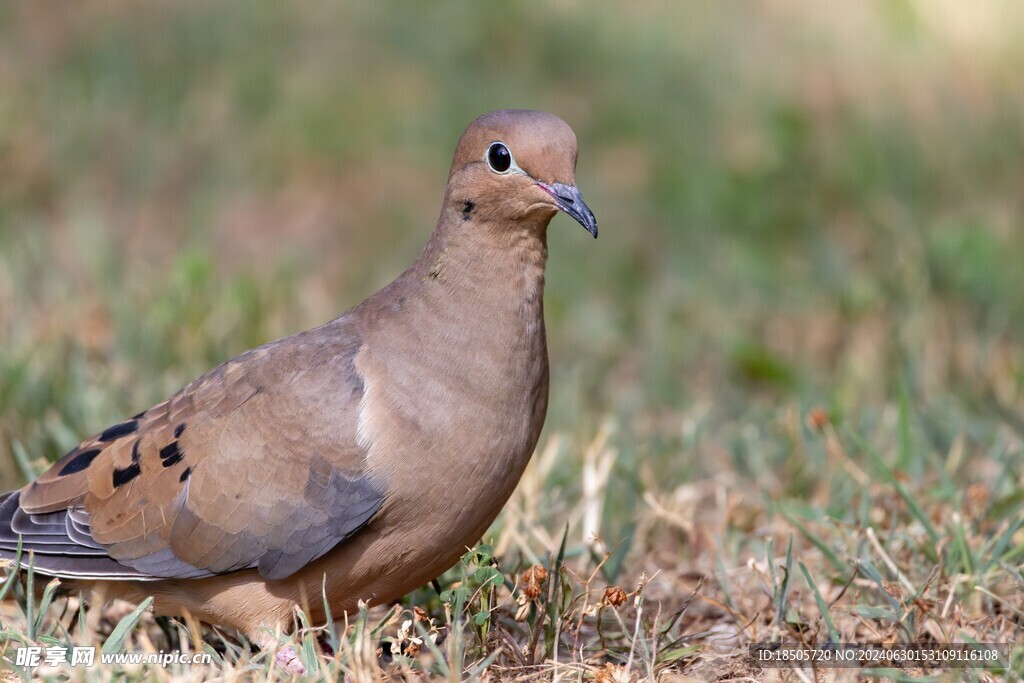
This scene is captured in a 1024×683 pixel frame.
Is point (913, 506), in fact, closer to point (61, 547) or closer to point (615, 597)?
point (615, 597)

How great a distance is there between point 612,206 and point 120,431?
466 cm

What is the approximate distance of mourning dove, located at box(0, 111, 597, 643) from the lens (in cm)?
326

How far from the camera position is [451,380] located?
3.31 meters

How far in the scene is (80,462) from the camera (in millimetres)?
3678

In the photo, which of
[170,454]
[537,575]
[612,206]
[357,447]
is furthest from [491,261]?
[612,206]

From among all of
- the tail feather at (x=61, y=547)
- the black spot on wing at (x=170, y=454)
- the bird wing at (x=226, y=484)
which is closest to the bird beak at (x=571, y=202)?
the bird wing at (x=226, y=484)

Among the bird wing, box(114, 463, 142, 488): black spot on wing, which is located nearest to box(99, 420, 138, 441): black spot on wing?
the bird wing

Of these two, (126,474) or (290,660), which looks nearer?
(290,660)

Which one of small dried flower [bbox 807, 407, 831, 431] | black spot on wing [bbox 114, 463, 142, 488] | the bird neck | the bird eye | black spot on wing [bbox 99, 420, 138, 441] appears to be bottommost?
small dried flower [bbox 807, 407, 831, 431]

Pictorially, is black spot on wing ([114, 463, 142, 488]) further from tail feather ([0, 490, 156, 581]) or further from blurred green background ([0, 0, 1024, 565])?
blurred green background ([0, 0, 1024, 565])

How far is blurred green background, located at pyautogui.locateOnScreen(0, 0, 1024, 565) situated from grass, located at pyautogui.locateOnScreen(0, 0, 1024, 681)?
0.02m

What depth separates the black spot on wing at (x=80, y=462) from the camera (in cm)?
367

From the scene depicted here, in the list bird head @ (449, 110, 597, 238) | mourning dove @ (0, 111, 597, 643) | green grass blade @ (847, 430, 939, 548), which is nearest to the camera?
mourning dove @ (0, 111, 597, 643)

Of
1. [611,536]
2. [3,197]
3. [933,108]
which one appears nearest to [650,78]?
[933,108]
